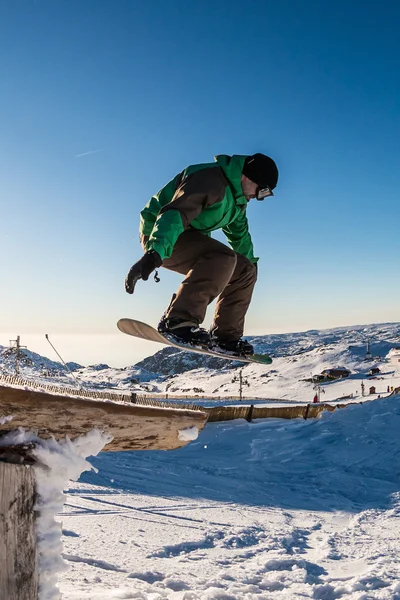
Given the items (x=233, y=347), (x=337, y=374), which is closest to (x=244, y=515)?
(x=233, y=347)

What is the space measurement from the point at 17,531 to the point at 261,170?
2.37 meters

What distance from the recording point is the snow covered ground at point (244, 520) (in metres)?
5.59

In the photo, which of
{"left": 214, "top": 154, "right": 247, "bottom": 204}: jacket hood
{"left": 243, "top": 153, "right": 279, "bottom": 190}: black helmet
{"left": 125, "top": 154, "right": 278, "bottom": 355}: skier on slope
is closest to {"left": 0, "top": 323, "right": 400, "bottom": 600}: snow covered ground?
{"left": 125, "top": 154, "right": 278, "bottom": 355}: skier on slope

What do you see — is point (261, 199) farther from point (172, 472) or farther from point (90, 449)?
point (172, 472)

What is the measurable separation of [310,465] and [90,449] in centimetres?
1332

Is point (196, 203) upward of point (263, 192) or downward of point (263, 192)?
downward

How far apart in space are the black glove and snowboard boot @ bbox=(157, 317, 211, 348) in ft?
1.83

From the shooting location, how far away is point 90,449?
2021 mm

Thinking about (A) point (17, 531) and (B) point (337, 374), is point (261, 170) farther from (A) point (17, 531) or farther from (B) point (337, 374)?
(B) point (337, 374)

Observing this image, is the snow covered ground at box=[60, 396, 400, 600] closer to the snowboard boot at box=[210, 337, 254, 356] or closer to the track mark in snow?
the track mark in snow

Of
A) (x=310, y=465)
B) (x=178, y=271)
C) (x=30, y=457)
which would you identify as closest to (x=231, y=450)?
(x=310, y=465)

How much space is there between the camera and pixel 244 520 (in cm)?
880

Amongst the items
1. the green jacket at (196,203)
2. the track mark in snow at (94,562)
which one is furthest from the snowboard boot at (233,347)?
the track mark in snow at (94,562)

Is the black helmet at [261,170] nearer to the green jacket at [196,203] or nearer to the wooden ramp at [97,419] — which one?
the green jacket at [196,203]
